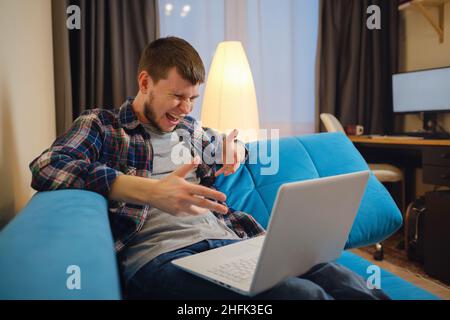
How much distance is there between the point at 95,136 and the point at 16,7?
16.0 inches

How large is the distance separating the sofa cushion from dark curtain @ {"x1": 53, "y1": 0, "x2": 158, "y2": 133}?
1.34 m

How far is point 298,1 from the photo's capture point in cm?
314

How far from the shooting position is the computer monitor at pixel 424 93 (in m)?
2.75

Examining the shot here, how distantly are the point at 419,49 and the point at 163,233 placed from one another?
2951 mm

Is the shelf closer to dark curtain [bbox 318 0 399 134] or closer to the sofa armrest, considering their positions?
dark curtain [bbox 318 0 399 134]

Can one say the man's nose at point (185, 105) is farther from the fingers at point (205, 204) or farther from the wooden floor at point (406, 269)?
the wooden floor at point (406, 269)

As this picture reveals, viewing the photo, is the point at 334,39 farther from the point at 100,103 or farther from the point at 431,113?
the point at 100,103

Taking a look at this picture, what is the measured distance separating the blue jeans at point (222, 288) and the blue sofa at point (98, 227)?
7.2 inches

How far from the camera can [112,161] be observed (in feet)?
3.79

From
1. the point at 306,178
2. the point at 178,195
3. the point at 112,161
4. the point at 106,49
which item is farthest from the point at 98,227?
the point at 106,49

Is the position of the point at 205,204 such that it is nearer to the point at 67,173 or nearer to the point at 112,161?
the point at 67,173

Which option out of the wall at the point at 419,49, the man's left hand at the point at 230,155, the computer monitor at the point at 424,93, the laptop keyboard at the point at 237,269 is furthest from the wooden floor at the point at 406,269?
the laptop keyboard at the point at 237,269
